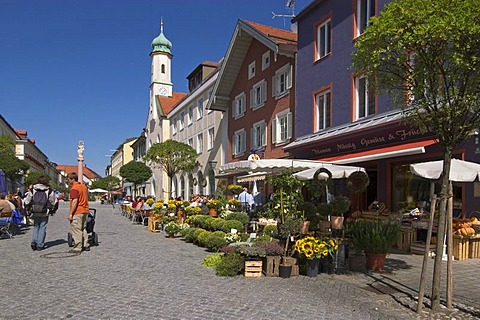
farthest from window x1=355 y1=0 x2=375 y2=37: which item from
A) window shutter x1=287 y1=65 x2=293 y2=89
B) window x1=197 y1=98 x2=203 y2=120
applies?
window x1=197 y1=98 x2=203 y2=120

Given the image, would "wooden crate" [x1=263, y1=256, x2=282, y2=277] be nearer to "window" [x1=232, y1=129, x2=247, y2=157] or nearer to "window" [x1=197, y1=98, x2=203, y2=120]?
"window" [x1=232, y1=129, x2=247, y2=157]

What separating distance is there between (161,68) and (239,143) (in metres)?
29.3

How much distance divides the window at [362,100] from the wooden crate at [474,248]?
6115 millimetres

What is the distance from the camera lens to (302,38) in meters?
19.2

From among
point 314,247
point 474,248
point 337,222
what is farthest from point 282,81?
point 314,247

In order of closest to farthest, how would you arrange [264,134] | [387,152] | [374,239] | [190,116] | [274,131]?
[374,239] → [387,152] → [274,131] → [264,134] → [190,116]

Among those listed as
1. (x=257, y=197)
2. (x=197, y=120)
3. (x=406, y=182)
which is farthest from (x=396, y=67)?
(x=197, y=120)

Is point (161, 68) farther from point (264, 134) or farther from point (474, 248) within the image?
point (474, 248)

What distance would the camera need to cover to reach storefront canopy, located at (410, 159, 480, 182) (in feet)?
30.3

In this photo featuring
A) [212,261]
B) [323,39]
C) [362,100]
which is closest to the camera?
[212,261]

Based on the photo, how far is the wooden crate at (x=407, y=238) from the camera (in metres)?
11.1

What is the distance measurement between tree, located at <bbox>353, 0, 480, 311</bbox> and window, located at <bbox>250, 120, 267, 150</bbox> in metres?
17.4

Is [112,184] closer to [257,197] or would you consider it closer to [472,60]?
[257,197]

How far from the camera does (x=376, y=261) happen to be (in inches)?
333
